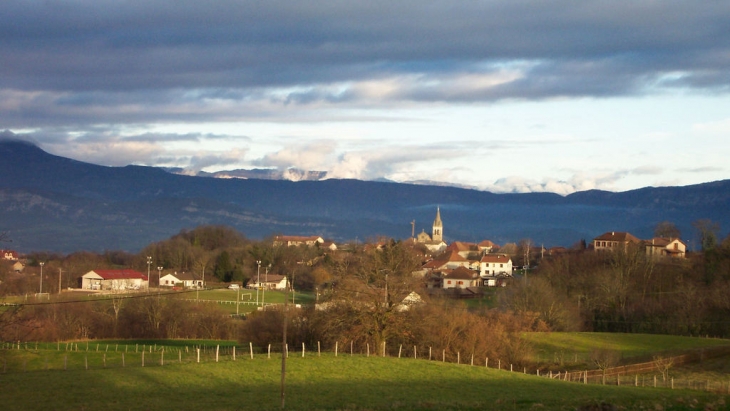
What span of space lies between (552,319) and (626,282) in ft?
49.5

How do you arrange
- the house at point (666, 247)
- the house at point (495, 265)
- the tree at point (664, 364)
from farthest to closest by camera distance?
the house at point (495, 265) < the house at point (666, 247) < the tree at point (664, 364)

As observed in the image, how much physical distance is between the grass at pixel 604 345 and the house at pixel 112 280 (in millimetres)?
55994

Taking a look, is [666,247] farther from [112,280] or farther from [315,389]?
[315,389]

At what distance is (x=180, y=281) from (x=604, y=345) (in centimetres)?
6534

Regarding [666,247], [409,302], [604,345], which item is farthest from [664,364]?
[666,247]

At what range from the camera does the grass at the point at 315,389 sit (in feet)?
93.4

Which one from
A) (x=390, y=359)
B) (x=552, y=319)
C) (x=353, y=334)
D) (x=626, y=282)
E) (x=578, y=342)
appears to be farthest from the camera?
(x=626, y=282)

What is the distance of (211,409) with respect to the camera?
27406mm

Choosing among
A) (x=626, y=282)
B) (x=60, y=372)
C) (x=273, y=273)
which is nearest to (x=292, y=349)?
(x=60, y=372)

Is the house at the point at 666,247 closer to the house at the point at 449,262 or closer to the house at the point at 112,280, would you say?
the house at the point at 449,262

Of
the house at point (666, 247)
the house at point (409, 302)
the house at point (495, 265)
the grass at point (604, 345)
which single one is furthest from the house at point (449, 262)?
the house at point (409, 302)

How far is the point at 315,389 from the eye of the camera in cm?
3209

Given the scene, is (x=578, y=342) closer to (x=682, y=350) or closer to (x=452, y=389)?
(x=682, y=350)

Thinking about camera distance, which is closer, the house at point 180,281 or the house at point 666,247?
the house at point 180,281
